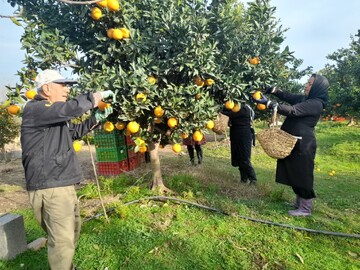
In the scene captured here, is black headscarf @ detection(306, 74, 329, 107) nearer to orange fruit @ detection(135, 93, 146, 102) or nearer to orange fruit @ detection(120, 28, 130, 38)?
orange fruit @ detection(135, 93, 146, 102)

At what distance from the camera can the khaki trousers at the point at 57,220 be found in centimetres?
277

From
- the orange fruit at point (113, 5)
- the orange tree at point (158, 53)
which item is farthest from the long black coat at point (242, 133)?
the orange fruit at point (113, 5)

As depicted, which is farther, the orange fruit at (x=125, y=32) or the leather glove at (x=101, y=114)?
the orange fruit at (x=125, y=32)

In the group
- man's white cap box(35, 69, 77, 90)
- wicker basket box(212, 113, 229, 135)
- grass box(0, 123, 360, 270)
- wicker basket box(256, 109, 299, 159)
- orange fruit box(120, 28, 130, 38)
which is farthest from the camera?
wicker basket box(212, 113, 229, 135)

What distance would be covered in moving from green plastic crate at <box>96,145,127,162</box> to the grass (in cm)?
146

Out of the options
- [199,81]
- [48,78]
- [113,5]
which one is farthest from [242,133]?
[48,78]

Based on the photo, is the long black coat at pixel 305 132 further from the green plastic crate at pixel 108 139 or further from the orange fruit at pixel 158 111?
the green plastic crate at pixel 108 139

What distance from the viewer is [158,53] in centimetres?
414

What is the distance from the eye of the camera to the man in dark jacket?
2727 mm

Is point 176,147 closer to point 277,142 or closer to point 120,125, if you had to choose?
point 120,125

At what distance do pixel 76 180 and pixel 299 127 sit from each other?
124 inches

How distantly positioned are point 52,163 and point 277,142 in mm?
2960

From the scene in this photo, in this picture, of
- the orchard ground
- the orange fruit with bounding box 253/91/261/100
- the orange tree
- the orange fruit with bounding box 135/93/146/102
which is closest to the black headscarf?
the orange tree

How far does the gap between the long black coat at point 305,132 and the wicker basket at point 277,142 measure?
0.57 ft
